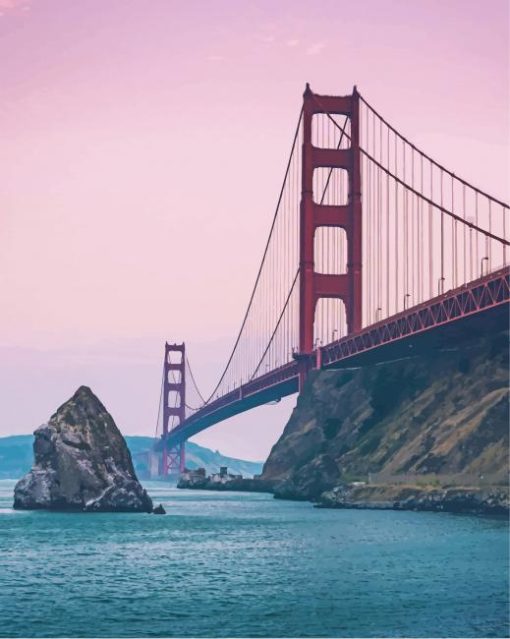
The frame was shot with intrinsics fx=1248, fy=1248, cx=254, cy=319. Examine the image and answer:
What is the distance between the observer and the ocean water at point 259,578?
3872 centimetres

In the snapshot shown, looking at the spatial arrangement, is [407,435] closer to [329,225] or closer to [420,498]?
[420,498]

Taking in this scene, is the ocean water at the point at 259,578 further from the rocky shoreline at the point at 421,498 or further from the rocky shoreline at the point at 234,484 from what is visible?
the rocky shoreline at the point at 234,484

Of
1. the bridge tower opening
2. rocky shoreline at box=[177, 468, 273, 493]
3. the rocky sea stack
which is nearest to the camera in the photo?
the rocky sea stack

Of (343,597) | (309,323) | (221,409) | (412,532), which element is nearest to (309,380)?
(309,323)

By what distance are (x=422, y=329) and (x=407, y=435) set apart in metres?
10.7

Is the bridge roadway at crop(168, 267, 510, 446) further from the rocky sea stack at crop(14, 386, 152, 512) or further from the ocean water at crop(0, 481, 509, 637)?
the rocky sea stack at crop(14, 386, 152, 512)

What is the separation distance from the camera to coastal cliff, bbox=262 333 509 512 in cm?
9350

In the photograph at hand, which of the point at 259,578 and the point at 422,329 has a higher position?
the point at 422,329

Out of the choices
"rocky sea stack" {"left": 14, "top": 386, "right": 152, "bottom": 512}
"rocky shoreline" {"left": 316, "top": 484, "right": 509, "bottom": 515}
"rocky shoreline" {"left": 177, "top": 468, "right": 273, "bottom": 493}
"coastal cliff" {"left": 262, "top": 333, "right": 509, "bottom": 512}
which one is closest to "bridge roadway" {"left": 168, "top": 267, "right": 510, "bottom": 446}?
"coastal cliff" {"left": 262, "top": 333, "right": 509, "bottom": 512}

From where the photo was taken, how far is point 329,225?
138m

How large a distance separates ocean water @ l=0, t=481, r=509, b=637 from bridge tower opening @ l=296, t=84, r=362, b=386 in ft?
176

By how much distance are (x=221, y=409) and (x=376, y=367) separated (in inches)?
1786

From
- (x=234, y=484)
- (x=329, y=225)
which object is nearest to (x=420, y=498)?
(x=329, y=225)

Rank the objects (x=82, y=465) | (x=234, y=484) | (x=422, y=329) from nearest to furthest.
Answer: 1. (x=82, y=465)
2. (x=422, y=329)
3. (x=234, y=484)
